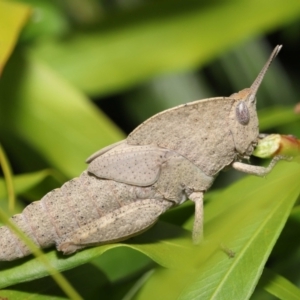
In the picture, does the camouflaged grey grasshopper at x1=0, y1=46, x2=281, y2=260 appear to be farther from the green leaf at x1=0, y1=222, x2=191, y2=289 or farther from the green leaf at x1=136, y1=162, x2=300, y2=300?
the green leaf at x1=136, y1=162, x2=300, y2=300

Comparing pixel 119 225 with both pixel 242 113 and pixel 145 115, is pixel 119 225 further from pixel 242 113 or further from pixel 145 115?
pixel 145 115

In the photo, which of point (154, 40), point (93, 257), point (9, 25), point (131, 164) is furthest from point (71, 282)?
point (154, 40)

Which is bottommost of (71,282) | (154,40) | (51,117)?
(71,282)

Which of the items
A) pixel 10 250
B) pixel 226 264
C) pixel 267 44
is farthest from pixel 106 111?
pixel 226 264

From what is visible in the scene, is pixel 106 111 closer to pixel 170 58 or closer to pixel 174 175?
pixel 170 58

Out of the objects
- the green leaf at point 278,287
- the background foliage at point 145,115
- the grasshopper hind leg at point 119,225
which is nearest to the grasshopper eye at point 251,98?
the background foliage at point 145,115
